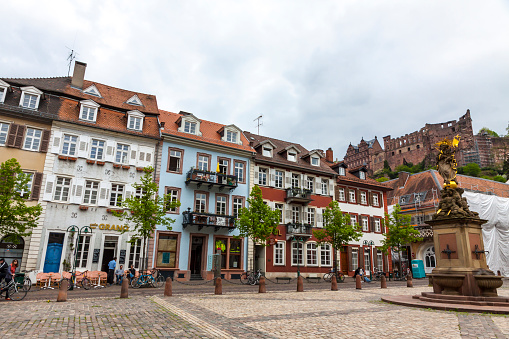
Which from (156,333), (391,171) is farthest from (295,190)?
(391,171)

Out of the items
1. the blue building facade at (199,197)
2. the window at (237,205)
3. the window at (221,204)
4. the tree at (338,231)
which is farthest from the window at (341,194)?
the window at (221,204)

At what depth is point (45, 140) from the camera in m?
24.9

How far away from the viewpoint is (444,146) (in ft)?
Result: 52.5

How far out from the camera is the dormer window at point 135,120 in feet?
92.1

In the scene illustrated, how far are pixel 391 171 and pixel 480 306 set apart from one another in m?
119

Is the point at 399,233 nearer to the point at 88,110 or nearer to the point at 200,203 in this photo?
the point at 200,203

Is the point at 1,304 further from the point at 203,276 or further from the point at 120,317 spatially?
the point at 203,276

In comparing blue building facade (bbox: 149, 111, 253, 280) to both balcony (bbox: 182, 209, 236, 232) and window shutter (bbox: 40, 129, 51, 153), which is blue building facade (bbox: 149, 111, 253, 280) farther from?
window shutter (bbox: 40, 129, 51, 153)

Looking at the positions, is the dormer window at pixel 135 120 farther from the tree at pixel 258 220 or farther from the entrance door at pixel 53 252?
the tree at pixel 258 220

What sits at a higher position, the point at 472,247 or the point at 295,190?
the point at 295,190

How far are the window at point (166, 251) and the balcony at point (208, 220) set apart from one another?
1525 mm

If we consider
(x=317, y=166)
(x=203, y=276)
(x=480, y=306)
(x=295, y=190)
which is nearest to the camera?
(x=480, y=306)

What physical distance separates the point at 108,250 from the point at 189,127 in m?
11.8

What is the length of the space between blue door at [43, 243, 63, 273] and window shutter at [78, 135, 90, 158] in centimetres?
638
